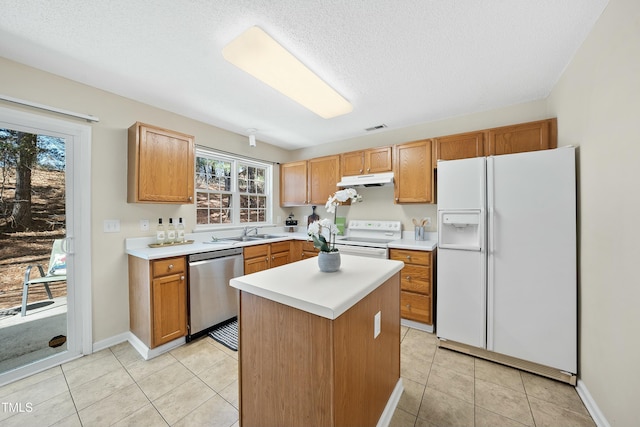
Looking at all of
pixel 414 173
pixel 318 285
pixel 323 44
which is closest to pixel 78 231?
pixel 318 285

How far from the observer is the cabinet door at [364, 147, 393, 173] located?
3.21 m

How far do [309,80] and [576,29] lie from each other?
184 centimetres

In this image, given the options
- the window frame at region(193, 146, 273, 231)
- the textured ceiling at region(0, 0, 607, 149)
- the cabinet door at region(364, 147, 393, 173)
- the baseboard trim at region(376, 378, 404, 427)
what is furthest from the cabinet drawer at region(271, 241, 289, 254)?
the baseboard trim at region(376, 378, 404, 427)

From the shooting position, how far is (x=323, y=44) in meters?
1.68

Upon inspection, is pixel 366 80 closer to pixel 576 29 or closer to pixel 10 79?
pixel 576 29

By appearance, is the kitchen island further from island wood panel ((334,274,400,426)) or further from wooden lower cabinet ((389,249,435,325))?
wooden lower cabinet ((389,249,435,325))

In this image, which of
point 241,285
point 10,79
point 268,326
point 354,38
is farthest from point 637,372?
point 10,79

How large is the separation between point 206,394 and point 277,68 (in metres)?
2.49

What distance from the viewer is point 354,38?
1.63 meters

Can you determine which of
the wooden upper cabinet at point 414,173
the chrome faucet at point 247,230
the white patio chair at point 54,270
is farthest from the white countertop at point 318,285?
the chrome faucet at point 247,230

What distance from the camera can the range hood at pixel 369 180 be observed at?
314 cm

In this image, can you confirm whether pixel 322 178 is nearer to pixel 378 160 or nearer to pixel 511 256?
pixel 378 160

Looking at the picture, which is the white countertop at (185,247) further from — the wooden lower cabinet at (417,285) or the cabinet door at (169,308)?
the cabinet door at (169,308)

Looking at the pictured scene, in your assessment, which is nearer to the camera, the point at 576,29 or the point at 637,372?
the point at 637,372
